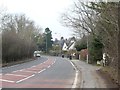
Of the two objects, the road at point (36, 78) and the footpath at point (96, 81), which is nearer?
the footpath at point (96, 81)

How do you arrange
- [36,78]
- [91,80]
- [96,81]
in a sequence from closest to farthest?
[96,81] < [91,80] < [36,78]

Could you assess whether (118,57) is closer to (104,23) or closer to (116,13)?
(116,13)

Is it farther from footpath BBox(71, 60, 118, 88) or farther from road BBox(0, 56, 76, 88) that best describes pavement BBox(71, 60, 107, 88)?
road BBox(0, 56, 76, 88)

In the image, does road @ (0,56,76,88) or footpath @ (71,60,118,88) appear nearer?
footpath @ (71,60,118,88)

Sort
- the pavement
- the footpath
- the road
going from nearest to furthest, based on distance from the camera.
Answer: the footpath
the pavement
the road

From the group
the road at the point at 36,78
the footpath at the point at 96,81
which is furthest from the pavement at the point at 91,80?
the road at the point at 36,78

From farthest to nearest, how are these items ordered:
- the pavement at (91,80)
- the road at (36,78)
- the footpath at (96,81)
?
the road at (36,78), the pavement at (91,80), the footpath at (96,81)

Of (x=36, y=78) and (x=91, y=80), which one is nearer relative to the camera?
(x=91, y=80)

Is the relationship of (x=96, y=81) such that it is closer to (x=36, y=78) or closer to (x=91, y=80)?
(x=91, y=80)

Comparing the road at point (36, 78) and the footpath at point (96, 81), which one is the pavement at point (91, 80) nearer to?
the footpath at point (96, 81)

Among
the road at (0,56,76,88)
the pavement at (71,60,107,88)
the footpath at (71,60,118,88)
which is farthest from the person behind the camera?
the road at (0,56,76,88)

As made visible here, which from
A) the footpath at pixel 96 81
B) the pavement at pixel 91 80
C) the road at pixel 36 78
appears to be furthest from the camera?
the road at pixel 36 78

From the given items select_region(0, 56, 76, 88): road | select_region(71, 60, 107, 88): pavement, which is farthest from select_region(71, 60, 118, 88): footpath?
select_region(0, 56, 76, 88): road

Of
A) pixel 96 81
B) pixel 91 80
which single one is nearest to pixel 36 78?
pixel 91 80
